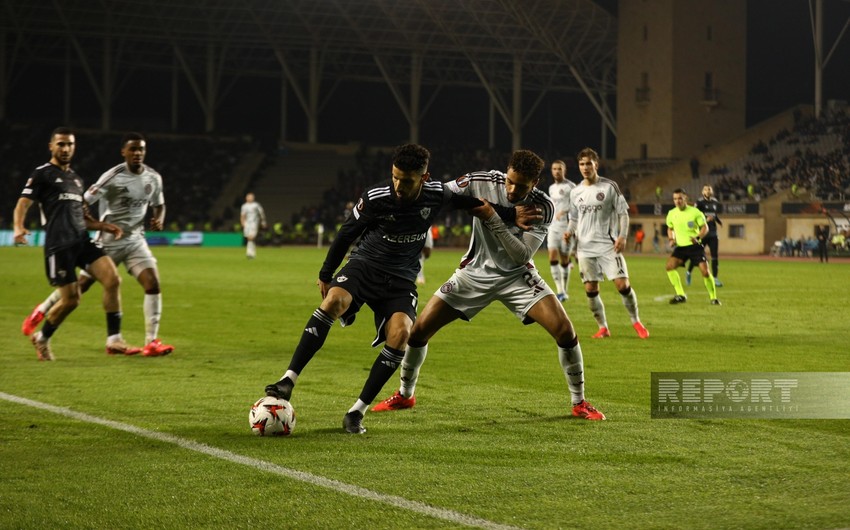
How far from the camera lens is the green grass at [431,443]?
Result: 5234 millimetres

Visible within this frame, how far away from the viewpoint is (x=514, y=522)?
5020 millimetres

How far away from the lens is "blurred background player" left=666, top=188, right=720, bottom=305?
61.9 ft

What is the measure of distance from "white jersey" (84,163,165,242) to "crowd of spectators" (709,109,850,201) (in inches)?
1446

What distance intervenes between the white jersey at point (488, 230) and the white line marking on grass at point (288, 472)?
2389mm

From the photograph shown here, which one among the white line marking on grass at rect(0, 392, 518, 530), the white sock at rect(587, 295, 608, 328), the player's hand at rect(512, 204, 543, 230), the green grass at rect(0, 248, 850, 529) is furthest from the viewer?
the white sock at rect(587, 295, 608, 328)

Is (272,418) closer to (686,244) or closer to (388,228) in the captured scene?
(388,228)

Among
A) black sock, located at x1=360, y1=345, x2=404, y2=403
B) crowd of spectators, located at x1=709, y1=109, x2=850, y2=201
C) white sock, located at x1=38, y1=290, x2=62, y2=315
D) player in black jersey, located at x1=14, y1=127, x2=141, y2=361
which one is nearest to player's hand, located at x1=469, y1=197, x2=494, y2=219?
black sock, located at x1=360, y1=345, x2=404, y2=403

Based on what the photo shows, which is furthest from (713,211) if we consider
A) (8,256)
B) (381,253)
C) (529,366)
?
(8,256)

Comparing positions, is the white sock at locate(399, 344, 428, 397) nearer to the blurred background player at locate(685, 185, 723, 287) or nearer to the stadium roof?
the blurred background player at locate(685, 185, 723, 287)

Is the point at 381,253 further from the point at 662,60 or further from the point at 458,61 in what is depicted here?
the point at 458,61

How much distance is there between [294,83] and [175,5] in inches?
385

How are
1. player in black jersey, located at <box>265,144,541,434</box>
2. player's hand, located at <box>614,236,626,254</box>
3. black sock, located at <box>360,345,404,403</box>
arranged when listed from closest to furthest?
player in black jersey, located at <box>265,144,541,434</box> < black sock, located at <box>360,345,404,403</box> < player's hand, located at <box>614,236,626,254</box>

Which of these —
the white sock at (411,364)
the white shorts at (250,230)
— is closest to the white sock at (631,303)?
the white sock at (411,364)

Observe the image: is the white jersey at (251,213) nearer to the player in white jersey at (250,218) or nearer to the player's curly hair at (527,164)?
the player in white jersey at (250,218)
